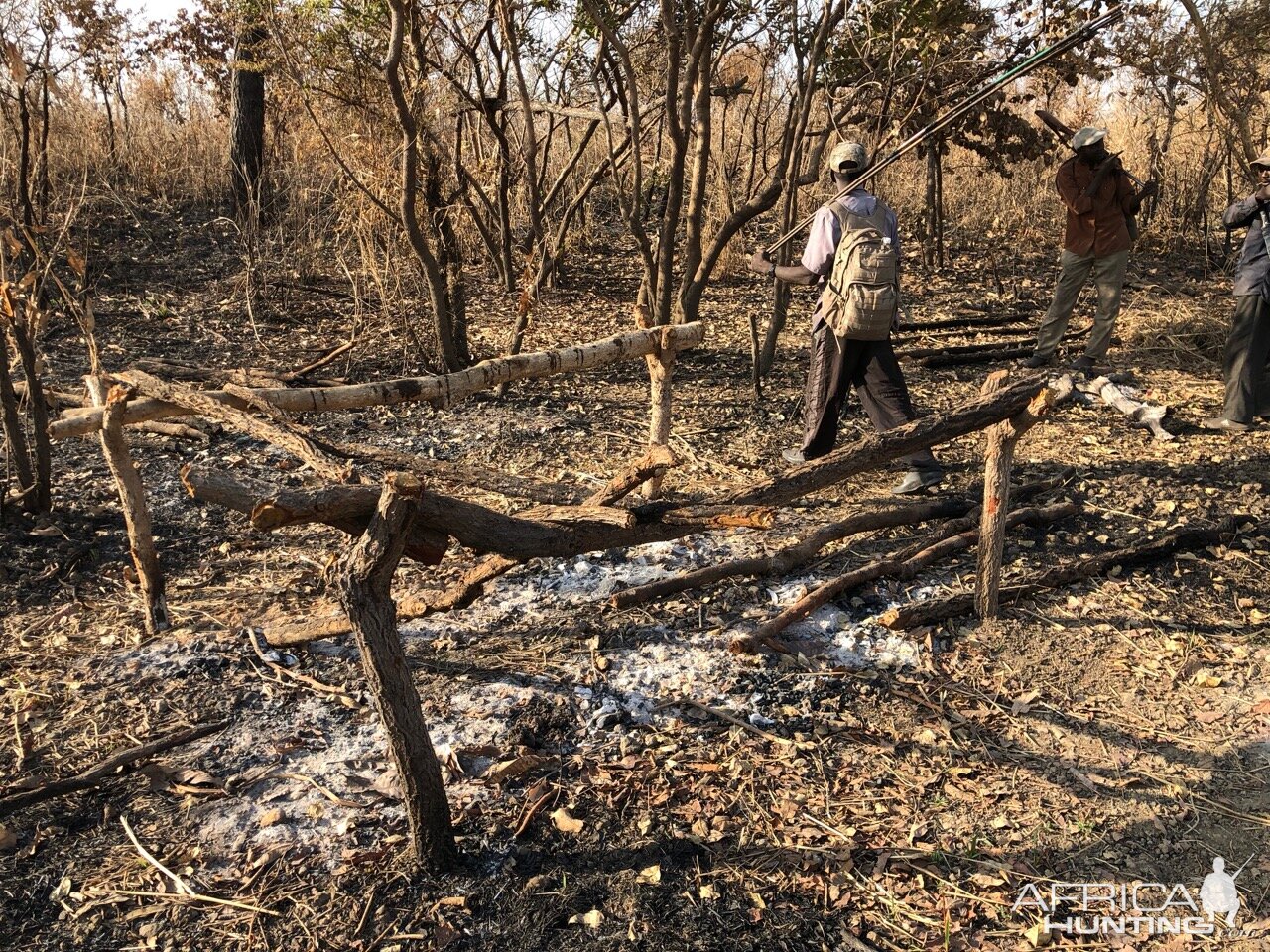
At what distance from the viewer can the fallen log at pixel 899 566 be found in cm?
361

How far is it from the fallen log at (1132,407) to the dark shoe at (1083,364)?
1.03 ft

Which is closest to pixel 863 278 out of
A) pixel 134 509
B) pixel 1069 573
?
pixel 1069 573

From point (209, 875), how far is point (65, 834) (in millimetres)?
524

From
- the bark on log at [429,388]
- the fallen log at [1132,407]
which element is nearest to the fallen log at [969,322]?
the fallen log at [1132,407]

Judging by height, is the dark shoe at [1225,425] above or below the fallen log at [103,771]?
above

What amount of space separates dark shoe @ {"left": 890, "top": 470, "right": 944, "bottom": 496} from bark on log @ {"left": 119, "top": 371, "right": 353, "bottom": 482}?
2952 mm

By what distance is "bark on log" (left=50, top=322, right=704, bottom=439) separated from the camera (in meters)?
3.52

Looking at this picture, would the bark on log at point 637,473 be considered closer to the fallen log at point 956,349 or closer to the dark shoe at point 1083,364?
the fallen log at point 956,349

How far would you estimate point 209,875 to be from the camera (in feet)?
8.48

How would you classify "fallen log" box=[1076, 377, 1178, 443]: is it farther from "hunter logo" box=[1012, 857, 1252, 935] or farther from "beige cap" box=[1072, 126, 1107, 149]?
"hunter logo" box=[1012, 857, 1252, 935]

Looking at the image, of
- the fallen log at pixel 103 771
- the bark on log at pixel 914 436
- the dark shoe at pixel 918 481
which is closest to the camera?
the fallen log at pixel 103 771

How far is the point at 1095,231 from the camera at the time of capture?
21.9 ft

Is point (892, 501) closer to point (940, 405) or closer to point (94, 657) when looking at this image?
point (940, 405)

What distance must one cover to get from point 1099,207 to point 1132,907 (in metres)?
5.56
